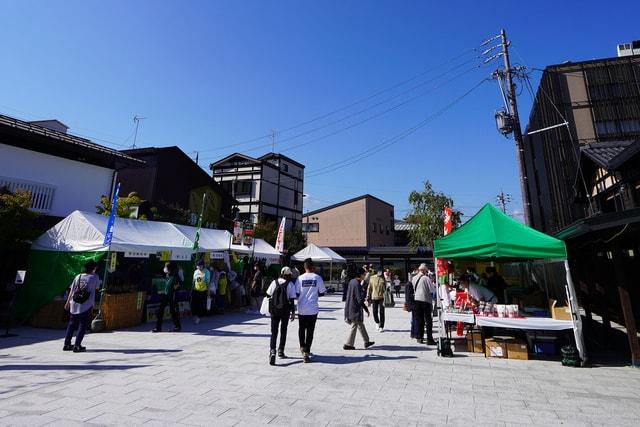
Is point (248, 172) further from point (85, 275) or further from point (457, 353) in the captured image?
point (457, 353)

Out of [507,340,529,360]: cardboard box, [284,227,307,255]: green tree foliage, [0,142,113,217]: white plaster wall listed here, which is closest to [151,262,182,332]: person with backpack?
[0,142,113,217]: white plaster wall

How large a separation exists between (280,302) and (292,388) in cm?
173

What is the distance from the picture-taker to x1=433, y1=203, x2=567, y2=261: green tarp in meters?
6.88

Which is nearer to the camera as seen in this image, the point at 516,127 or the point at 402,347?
the point at 402,347

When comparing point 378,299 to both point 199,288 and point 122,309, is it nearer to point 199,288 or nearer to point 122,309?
point 199,288

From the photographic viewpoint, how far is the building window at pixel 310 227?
4377cm

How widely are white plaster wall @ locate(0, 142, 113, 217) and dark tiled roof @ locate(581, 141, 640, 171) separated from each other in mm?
19265

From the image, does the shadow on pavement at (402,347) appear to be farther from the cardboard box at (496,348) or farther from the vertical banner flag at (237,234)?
the vertical banner flag at (237,234)

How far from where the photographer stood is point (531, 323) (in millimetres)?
6750

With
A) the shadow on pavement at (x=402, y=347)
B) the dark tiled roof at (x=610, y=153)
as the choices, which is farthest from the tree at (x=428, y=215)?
the shadow on pavement at (x=402, y=347)

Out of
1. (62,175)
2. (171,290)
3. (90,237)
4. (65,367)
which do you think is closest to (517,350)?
(65,367)

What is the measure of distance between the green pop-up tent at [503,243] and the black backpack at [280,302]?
373cm

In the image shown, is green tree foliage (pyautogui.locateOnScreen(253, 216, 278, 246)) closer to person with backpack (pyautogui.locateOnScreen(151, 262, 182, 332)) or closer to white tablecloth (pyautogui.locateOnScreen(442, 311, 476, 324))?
person with backpack (pyautogui.locateOnScreen(151, 262, 182, 332))

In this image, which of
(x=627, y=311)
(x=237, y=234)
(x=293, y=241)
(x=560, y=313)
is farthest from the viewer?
(x=293, y=241)
